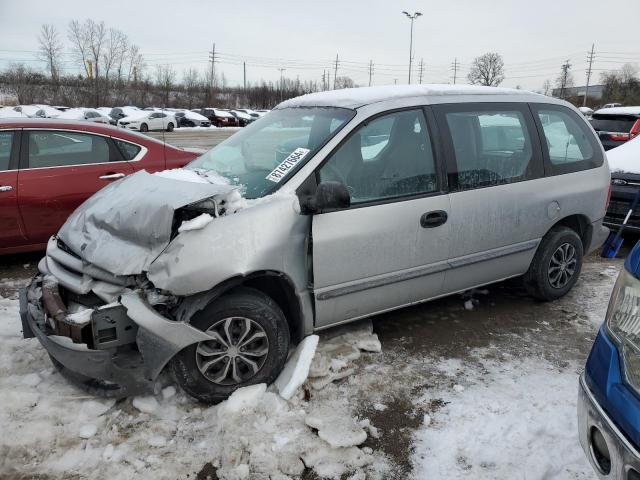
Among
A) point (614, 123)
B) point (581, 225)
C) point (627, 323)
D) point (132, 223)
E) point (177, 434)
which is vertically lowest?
point (177, 434)

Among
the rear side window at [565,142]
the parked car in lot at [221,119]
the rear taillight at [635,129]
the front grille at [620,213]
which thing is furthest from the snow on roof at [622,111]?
the parked car in lot at [221,119]

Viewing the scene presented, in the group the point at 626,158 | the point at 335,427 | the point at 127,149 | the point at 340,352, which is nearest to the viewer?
the point at 335,427

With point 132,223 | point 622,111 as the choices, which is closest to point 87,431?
point 132,223

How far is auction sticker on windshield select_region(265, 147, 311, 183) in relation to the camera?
10.7 feet

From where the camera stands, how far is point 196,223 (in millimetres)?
2836

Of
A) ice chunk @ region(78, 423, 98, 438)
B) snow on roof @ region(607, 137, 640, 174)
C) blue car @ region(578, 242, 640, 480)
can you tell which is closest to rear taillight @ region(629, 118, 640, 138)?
snow on roof @ region(607, 137, 640, 174)

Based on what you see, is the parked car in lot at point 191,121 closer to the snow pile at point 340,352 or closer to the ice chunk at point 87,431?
the snow pile at point 340,352

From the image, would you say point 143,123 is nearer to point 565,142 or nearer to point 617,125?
point 617,125

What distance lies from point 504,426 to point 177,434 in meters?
1.78

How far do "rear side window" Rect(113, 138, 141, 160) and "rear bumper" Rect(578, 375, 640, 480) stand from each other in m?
4.91

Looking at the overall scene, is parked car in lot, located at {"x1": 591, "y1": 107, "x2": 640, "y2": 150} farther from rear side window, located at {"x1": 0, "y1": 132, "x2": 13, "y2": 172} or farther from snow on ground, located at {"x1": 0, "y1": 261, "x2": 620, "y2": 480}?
rear side window, located at {"x1": 0, "y1": 132, "x2": 13, "y2": 172}

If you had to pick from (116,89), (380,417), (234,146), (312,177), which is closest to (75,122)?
(234,146)

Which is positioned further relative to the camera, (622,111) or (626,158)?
(622,111)

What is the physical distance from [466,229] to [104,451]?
266 centimetres
